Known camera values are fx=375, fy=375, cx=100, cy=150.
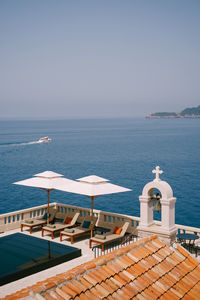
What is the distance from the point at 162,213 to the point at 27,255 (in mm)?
5170

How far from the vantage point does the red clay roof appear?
6152 millimetres

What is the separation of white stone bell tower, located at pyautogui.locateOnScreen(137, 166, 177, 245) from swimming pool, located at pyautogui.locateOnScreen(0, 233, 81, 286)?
Result: 150 inches

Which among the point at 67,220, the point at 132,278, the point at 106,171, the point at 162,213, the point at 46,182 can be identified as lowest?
the point at 106,171

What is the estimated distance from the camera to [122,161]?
242 feet

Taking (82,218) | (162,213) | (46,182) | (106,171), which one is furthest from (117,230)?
(106,171)

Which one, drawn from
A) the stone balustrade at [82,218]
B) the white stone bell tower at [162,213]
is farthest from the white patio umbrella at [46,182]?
the white stone bell tower at [162,213]

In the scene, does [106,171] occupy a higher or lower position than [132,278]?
lower

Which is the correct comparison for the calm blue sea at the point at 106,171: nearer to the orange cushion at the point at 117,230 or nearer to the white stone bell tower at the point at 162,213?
the orange cushion at the point at 117,230

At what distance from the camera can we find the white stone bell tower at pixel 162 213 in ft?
33.6

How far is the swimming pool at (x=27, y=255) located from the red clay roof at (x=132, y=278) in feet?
16.5

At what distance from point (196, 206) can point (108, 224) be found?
25.4m

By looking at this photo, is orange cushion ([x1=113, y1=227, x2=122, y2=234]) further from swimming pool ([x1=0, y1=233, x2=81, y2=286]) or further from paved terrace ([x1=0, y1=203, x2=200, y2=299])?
swimming pool ([x1=0, y1=233, x2=81, y2=286])

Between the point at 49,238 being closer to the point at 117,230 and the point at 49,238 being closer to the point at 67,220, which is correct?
the point at 67,220

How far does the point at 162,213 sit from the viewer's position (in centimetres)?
1066
